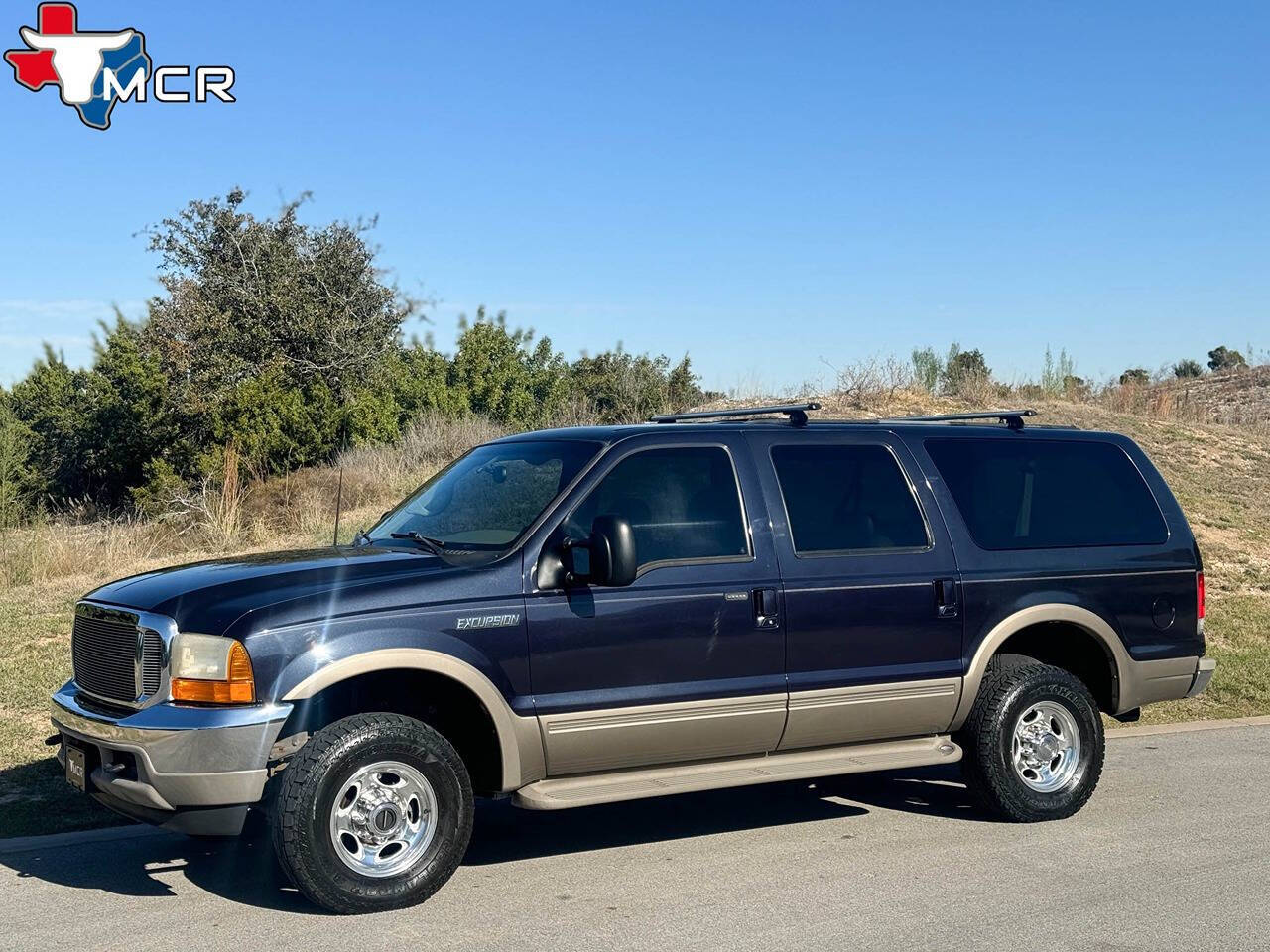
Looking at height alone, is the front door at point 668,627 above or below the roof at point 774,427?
below

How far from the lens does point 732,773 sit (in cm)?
646

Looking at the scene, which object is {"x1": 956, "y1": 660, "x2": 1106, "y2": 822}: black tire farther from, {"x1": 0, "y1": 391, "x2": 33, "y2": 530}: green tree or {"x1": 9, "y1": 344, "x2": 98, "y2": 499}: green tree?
{"x1": 9, "y1": 344, "x2": 98, "y2": 499}: green tree

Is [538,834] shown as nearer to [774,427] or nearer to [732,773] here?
[732,773]

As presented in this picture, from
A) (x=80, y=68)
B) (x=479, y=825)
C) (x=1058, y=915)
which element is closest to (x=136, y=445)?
(x=80, y=68)

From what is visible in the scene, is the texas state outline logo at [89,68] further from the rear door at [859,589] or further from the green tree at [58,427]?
the green tree at [58,427]

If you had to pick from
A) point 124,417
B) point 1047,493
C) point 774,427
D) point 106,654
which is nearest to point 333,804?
point 106,654

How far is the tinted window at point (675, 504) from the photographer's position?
6.46 meters

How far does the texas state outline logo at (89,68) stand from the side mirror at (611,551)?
454 inches

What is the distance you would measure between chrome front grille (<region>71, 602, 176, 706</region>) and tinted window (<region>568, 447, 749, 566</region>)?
6.17ft

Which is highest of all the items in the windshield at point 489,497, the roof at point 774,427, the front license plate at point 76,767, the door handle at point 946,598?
the roof at point 774,427

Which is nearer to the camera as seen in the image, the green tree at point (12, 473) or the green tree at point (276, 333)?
the green tree at point (12, 473)

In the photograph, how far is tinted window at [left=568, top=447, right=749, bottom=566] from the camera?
21.2 ft

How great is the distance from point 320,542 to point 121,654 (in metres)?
10.7

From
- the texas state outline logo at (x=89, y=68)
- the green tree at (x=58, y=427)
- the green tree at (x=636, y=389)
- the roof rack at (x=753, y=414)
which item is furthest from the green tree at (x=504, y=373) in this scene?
the roof rack at (x=753, y=414)
